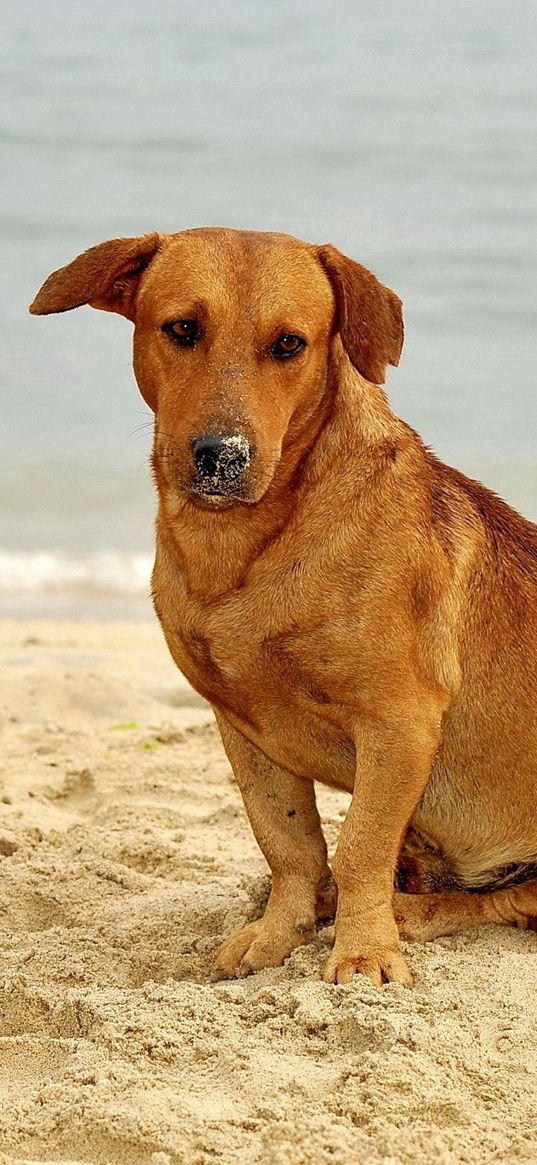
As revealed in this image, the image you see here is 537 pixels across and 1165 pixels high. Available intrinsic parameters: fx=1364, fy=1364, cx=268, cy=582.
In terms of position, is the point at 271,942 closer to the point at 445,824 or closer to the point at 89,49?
the point at 445,824

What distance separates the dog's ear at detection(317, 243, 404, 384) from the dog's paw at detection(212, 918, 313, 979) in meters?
1.68

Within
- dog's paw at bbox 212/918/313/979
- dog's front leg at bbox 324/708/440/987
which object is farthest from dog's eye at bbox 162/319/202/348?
dog's paw at bbox 212/918/313/979

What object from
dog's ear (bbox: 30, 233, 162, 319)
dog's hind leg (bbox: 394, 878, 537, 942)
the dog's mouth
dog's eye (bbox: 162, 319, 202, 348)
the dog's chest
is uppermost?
dog's ear (bbox: 30, 233, 162, 319)

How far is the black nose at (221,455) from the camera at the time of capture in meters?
3.43

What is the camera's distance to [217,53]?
23.0 metres

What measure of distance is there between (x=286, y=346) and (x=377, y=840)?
1.38 meters

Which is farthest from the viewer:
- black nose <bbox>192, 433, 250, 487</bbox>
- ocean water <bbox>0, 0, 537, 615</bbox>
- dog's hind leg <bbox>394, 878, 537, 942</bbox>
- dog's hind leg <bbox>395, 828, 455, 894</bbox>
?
ocean water <bbox>0, 0, 537, 615</bbox>

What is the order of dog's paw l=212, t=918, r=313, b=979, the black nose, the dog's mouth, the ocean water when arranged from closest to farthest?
1. the black nose
2. the dog's mouth
3. dog's paw l=212, t=918, r=313, b=979
4. the ocean water

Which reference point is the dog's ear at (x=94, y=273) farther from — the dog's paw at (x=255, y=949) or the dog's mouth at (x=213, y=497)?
the dog's paw at (x=255, y=949)

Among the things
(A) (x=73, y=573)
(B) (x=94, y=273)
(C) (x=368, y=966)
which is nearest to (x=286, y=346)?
(B) (x=94, y=273)

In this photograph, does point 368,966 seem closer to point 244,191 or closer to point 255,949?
point 255,949

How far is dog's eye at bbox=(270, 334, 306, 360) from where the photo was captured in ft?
12.0

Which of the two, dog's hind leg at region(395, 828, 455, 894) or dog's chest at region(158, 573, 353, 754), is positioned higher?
dog's chest at region(158, 573, 353, 754)

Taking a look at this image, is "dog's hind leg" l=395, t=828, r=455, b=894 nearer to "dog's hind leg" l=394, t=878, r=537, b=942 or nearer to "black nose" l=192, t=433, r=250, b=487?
"dog's hind leg" l=394, t=878, r=537, b=942
